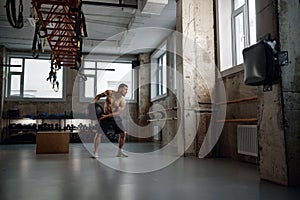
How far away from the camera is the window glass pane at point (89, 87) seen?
11.5m

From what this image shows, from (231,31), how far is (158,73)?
5.37 metres

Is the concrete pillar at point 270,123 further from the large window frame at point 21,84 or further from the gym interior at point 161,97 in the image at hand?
the large window frame at point 21,84

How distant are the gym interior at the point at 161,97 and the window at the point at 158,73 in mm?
45

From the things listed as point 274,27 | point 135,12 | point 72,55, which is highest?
point 135,12

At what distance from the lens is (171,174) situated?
132 inches

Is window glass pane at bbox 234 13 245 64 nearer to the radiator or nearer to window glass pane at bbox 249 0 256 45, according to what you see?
window glass pane at bbox 249 0 256 45

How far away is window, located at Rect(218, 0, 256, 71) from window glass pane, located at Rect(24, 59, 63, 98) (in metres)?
7.71

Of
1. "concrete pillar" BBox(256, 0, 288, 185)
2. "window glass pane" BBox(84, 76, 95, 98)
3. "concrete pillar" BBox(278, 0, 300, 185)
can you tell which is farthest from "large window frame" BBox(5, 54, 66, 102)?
"concrete pillar" BBox(278, 0, 300, 185)

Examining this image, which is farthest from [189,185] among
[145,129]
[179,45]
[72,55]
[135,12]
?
[145,129]

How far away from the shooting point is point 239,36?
523 centimetres

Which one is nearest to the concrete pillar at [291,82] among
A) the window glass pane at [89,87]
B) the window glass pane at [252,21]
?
the window glass pane at [252,21]

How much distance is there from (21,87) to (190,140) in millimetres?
8188

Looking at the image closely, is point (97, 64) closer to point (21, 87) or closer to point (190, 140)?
point (21, 87)

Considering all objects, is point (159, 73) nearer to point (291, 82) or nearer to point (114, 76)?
point (114, 76)
